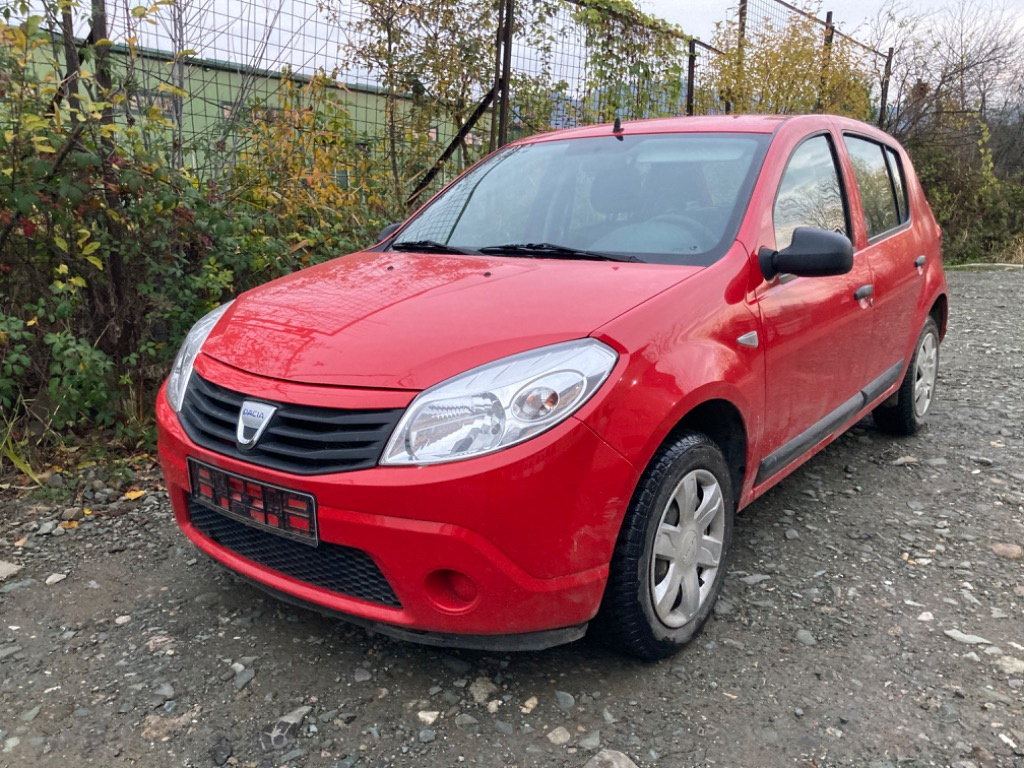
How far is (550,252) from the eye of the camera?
2.79m

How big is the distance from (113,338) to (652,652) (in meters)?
3.22

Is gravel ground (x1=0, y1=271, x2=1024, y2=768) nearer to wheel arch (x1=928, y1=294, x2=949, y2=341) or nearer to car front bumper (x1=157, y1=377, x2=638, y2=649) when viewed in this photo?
car front bumper (x1=157, y1=377, x2=638, y2=649)

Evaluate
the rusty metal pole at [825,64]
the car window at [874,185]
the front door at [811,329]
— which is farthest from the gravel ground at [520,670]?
the rusty metal pole at [825,64]

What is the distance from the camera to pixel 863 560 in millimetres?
3043

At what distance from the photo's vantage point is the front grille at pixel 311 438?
6.45ft

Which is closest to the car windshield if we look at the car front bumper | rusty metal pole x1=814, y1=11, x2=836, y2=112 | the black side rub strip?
the black side rub strip

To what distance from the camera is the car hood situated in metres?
2.06

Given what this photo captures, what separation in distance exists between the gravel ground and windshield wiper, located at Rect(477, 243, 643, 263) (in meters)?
1.23

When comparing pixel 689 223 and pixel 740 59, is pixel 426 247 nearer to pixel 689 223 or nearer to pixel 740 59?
pixel 689 223

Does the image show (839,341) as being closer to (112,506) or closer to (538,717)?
(538,717)

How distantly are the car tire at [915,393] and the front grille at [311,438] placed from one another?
10.6 feet

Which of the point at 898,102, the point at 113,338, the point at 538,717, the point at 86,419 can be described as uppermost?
the point at 898,102

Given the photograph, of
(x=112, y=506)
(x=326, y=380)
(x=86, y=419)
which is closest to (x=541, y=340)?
(x=326, y=380)

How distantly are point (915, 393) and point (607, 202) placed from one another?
2.36 meters
